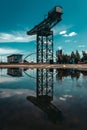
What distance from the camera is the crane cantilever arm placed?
205 feet

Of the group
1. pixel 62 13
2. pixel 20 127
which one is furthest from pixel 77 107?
pixel 62 13

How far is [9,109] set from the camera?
24.1ft

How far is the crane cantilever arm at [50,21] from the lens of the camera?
6258cm

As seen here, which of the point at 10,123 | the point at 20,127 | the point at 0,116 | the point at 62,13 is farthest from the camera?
the point at 62,13

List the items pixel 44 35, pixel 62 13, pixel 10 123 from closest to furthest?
pixel 10 123 < pixel 62 13 < pixel 44 35

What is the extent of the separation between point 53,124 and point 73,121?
0.71 meters

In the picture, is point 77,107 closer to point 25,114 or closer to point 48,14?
point 25,114

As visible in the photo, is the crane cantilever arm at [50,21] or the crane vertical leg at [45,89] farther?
the crane cantilever arm at [50,21]

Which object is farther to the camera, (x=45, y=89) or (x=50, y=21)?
(x=50, y=21)

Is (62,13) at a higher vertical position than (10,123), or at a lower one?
higher

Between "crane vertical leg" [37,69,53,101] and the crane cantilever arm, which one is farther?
the crane cantilever arm

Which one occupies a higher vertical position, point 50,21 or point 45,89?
point 50,21

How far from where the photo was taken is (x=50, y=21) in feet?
221

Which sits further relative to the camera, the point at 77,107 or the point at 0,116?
the point at 77,107
